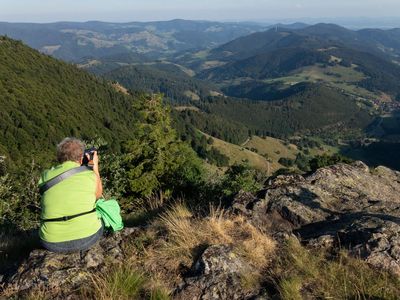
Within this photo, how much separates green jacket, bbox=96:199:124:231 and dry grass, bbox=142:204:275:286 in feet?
2.88

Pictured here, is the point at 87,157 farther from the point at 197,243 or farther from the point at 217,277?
the point at 217,277

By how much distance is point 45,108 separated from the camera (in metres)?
138

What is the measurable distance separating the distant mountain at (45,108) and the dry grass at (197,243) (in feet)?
267

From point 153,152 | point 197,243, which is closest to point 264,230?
point 197,243

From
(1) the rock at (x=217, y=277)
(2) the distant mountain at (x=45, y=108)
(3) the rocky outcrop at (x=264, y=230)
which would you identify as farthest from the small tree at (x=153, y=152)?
(2) the distant mountain at (x=45, y=108)

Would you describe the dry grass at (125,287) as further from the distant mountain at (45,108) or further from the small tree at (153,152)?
the distant mountain at (45,108)

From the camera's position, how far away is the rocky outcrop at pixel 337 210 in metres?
7.82

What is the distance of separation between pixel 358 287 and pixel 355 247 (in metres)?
1.58

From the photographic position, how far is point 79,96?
176 metres

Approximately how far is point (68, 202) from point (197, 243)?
257 cm

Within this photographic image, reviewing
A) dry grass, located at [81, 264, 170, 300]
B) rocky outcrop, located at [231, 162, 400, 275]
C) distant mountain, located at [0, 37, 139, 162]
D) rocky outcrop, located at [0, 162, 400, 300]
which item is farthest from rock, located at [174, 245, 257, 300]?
distant mountain, located at [0, 37, 139, 162]

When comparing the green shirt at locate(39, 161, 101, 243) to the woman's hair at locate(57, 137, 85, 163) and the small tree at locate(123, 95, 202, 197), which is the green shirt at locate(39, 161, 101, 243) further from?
the small tree at locate(123, 95, 202, 197)

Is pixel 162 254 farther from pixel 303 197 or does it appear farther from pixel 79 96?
pixel 79 96

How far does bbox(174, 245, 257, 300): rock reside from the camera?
6.44m
